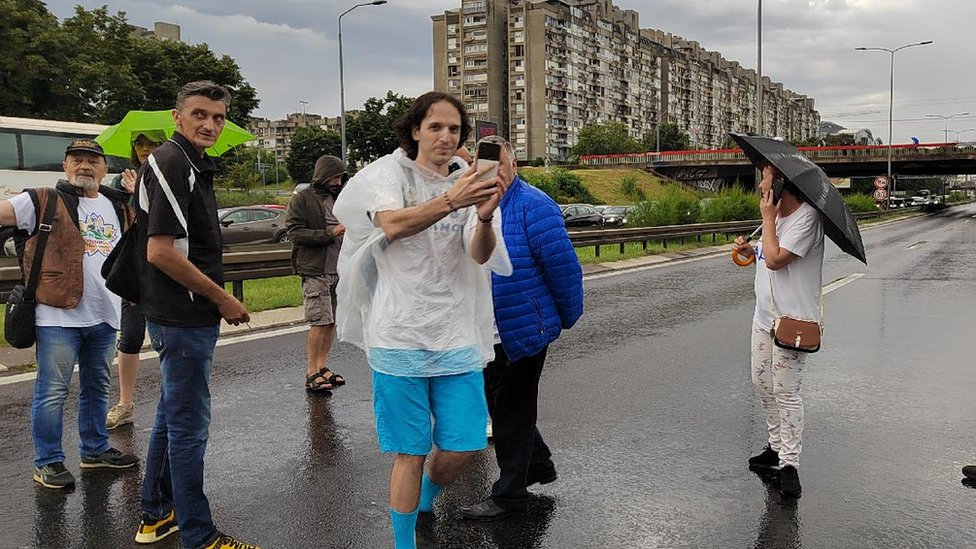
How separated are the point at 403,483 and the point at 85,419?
2.34 meters

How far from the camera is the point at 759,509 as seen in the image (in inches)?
156

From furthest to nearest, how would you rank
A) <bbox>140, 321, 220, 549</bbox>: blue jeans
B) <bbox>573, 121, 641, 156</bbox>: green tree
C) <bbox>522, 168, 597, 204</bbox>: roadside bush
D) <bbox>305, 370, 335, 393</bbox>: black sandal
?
<bbox>573, 121, 641, 156</bbox>: green tree → <bbox>522, 168, 597, 204</bbox>: roadside bush → <bbox>305, 370, 335, 393</bbox>: black sandal → <bbox>140, 321, 220, 549</bbox>: blue jeans

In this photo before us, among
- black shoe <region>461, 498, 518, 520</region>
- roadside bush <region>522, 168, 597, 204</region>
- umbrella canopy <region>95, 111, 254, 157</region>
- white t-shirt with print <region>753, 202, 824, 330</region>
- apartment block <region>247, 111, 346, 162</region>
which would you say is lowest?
black shoe <region>461, 498, 518, 520</region>

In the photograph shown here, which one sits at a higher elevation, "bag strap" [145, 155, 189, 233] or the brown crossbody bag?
"bag strap" [145, 155, 189, 233]

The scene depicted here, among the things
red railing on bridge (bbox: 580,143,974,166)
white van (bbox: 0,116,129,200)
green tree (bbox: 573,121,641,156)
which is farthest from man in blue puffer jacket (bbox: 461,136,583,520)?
green tree (bbox: 573,121,641,156)

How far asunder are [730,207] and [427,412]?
90.8 ft

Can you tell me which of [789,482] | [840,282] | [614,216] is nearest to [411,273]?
[789,482]

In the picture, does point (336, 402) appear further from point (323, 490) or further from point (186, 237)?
point (186, 237)

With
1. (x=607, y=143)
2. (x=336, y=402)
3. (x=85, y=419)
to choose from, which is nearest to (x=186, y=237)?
(x=85, y=419)

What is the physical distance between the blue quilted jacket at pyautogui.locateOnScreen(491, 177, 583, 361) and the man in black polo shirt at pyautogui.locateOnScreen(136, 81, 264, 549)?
3.97 feet

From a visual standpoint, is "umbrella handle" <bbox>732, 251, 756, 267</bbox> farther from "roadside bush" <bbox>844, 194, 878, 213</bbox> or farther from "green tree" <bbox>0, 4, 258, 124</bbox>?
"roadside bush" <bbox>844, 194, 878, 213</bbox>

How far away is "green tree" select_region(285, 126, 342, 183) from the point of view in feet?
283

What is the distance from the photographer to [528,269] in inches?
145

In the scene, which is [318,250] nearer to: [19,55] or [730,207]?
[730,207]
